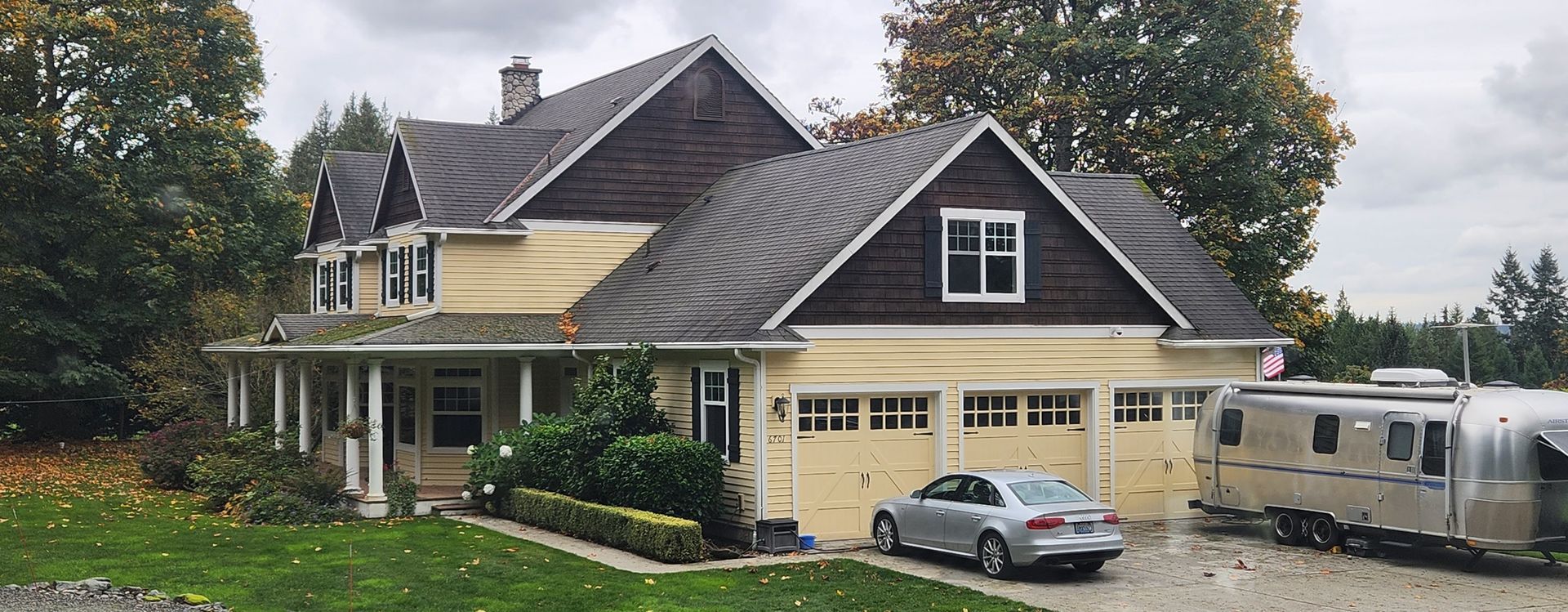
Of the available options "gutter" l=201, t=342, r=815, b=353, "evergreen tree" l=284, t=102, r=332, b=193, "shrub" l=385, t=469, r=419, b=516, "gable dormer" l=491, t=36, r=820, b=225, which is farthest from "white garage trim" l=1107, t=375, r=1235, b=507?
"evergreen tree" l=284, t=102, r=332, b=193

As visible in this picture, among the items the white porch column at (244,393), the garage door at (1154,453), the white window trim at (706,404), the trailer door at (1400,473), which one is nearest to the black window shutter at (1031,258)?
the garage door at (1154,453)

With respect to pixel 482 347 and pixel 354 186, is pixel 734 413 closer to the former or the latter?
pixel 482 347

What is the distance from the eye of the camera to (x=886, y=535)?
66.1 ft

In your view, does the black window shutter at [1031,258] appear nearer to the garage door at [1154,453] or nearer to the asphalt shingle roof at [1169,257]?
the asphalt shingle roof at [1169,257]

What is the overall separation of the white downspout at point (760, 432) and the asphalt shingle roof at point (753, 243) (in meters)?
0.51

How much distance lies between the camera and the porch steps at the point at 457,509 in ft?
81.1

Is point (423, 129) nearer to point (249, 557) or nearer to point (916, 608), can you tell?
point (249, 557)

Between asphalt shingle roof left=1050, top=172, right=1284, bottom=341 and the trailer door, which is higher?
asphalt shingle roof left=1050, top=172, right=1284, bottom=341

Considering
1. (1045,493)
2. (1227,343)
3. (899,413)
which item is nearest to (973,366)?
(899,413)

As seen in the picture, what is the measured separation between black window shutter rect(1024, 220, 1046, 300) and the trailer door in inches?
220

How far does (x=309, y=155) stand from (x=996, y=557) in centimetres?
6894

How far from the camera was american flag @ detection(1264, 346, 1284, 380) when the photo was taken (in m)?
26.4

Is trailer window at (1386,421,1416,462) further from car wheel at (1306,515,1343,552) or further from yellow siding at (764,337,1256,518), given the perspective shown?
yellow siding at (764,337,1256,518)

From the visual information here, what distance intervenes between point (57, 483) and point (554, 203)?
12.2m
